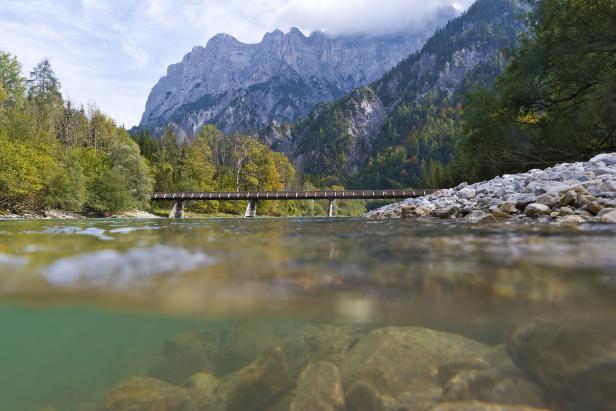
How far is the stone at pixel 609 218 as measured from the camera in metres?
7.09

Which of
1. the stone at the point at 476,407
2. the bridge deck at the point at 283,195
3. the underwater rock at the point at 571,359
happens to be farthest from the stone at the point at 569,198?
the bridge deck at the point at 283,195

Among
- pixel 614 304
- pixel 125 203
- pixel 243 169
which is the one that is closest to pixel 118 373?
pixel 614 304

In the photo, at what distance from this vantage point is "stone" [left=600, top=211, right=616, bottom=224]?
7.09 m

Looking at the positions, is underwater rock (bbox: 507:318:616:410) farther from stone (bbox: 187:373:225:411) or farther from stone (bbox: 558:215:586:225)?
stone (bbox: 558:215:586:225)

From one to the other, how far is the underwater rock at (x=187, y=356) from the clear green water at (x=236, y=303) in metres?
0.02

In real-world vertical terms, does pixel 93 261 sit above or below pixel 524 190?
below

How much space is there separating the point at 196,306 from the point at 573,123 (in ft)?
80.7

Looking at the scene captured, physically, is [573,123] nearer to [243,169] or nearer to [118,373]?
[118,373]

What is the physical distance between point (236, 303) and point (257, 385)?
804 mm

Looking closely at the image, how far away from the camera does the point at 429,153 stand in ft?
603

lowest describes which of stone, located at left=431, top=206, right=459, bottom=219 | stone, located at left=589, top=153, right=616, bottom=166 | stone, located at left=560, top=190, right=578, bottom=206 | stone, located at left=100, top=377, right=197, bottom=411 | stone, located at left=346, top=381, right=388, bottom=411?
stone, located at left=100, top=377, right=197, bottom=411

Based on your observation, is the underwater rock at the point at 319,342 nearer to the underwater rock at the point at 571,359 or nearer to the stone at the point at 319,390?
the stone at the point at 319,390

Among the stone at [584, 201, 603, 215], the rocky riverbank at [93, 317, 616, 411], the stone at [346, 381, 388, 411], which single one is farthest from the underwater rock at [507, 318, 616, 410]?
the stone at [584, 201, 603, 215]

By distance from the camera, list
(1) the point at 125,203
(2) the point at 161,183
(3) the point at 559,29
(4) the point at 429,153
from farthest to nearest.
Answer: (4) the point at 429,153 → (2) the point at 161,183 → (1) the point at 125,203 → (3) the point at 559,29
